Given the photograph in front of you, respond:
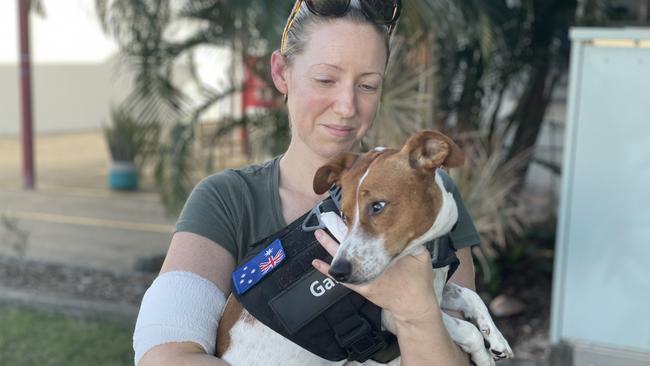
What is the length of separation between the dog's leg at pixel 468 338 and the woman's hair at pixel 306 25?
725 mm

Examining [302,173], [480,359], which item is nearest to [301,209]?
[302,173]

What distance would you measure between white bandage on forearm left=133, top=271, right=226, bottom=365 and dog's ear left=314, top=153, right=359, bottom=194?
37 cm

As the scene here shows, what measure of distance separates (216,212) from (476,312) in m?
0.74

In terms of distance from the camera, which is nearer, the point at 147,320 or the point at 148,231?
the point at 147,320

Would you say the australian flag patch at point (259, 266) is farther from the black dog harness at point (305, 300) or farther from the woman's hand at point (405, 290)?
the woman's hand at point (405, 290)

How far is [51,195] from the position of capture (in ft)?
37.6

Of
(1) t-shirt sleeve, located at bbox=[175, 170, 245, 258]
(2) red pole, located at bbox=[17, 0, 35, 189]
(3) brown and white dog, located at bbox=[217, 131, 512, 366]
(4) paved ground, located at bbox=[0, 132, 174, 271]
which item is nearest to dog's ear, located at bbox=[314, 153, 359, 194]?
(3) brown and white dog, located at bbox=[217, 131, 512, 366]

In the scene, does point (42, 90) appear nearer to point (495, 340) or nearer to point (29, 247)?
point (29, 247)

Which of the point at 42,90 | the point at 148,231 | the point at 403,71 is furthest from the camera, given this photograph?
the point at 42,90

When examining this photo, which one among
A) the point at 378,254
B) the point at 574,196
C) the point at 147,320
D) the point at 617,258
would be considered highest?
the point at 378,254

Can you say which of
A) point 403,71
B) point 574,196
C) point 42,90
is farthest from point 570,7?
point 42,90

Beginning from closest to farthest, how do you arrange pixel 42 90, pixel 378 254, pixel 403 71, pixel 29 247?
pixel 378 254 → pixel 403 71 → pixel 29 247 → pixel 42 90

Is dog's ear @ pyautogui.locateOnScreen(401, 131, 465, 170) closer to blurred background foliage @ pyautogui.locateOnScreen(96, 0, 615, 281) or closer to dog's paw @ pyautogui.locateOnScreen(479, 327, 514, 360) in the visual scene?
dog's paw @ pyautogui.locateOnScreen(479, 327, 514, 360)

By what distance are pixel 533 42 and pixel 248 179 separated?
585cm
